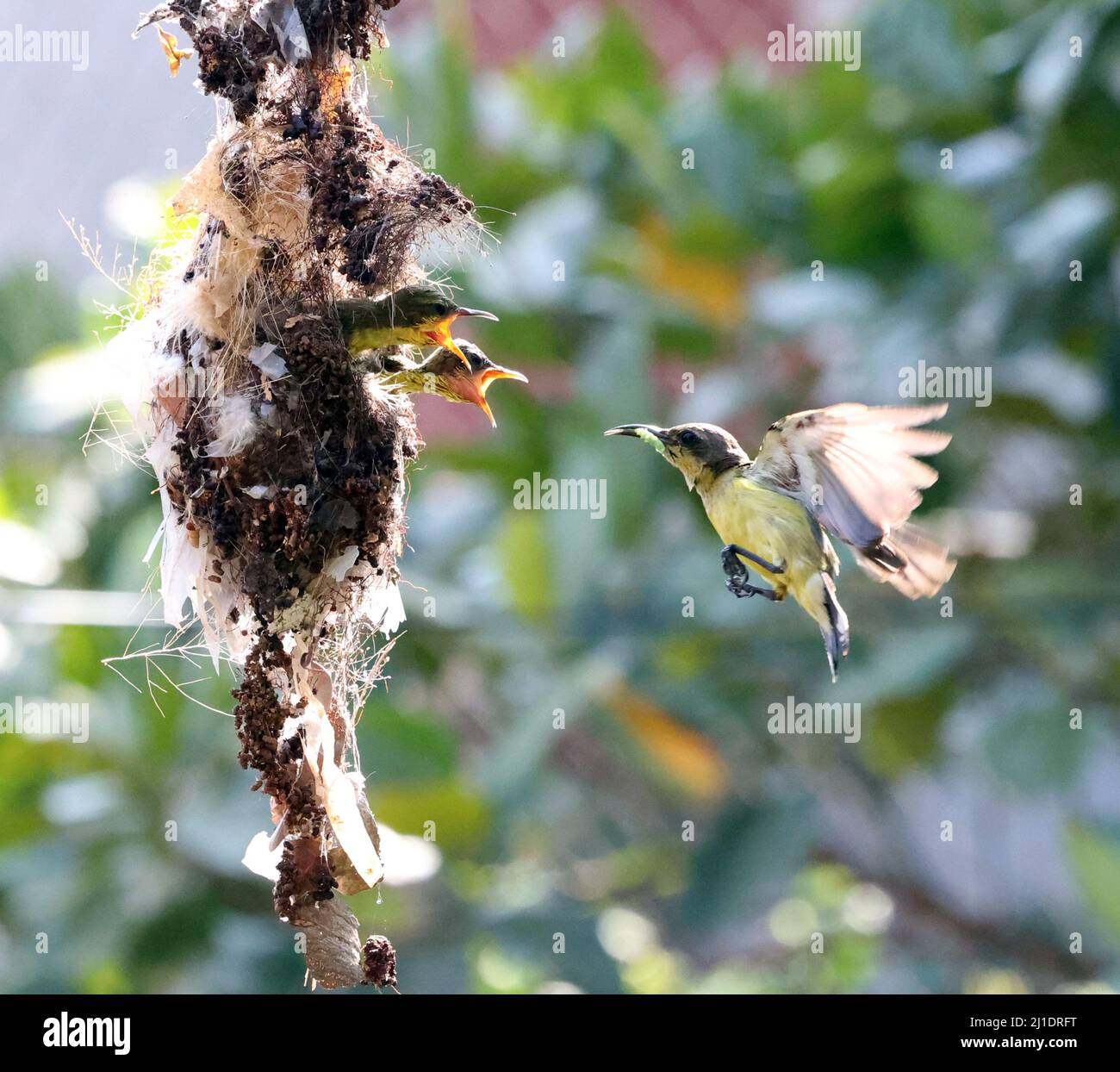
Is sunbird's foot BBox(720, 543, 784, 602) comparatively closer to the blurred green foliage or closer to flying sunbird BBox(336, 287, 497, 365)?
flying sunbird BBox(336, 287, 497, 365)

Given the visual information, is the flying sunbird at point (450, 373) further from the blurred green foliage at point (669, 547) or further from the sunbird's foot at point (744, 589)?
the blurred green foliage at point (669, 547)

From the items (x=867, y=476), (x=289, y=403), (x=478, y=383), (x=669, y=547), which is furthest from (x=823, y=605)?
(x=669, y=547)

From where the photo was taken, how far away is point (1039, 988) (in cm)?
312

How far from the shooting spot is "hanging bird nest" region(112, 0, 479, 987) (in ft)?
2.90

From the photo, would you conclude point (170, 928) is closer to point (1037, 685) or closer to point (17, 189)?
point (1037, 685)

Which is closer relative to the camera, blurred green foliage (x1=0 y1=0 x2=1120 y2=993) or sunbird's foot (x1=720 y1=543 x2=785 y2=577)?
sunbird's foot (x1=720 y1=543 x2=785 y2=577)

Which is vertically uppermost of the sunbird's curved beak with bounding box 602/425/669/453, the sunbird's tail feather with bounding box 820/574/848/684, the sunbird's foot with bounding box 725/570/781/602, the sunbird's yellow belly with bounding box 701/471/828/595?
the sunbird's curved beak with bounding box 602/425/669/453

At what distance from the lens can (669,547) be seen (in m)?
2.74

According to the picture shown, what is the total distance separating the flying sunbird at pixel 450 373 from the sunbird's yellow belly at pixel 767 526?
0.17 metres

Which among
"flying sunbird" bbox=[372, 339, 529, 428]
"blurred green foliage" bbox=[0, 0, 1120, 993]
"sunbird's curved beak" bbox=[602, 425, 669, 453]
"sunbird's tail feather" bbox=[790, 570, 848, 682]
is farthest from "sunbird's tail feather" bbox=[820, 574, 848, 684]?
"blurred green foliage" bbox=[0, 0, 1120, 993]

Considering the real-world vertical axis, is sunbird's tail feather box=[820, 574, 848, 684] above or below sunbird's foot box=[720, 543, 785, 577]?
below

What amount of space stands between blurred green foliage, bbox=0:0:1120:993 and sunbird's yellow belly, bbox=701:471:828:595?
1246 mm

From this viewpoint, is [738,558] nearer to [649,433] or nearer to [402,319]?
[649,433]

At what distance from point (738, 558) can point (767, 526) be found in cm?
4
